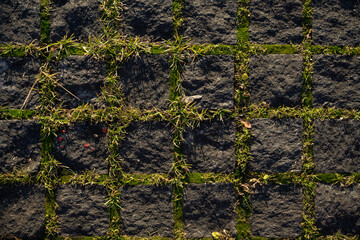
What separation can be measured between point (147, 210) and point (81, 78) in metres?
1.31

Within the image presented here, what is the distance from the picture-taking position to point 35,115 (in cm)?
227

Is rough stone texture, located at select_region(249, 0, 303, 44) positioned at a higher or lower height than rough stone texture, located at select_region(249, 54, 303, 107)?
higher

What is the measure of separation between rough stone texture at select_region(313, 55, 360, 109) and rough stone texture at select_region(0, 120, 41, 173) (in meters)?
2.55

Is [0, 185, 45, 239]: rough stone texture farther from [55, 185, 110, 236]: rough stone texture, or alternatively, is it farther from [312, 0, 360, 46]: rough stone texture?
[312, 0, 360, 46]: rough stone texture

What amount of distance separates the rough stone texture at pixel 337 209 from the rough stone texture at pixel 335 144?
0.63 ft

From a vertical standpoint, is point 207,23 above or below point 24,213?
above

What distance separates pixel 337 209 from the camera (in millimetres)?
2271

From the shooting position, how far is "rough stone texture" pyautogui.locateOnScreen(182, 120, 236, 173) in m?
2.26

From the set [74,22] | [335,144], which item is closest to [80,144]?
[74,22]

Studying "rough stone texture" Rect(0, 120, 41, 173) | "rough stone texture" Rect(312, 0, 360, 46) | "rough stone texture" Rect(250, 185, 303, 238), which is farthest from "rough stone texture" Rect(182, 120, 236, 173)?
"rough stone texture" Rect(0, 120, 41, 173)

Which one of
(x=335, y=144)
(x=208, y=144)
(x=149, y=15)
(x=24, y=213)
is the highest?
(x=149, y=15)

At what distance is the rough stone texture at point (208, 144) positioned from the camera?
2.26 metres

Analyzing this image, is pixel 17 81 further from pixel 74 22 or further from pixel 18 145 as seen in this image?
pixel 74 22

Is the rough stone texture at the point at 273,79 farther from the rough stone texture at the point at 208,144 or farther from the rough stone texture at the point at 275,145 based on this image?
the rough stone texture at the point at 208,144
